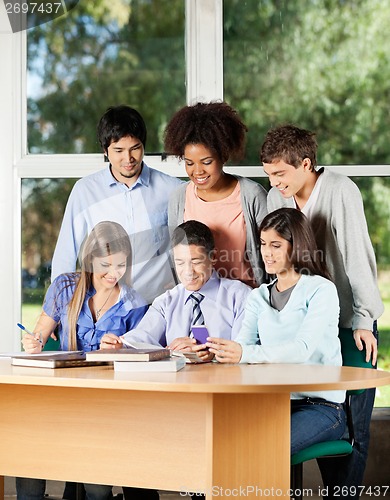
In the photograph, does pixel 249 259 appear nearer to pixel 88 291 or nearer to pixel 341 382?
pixel 88 291

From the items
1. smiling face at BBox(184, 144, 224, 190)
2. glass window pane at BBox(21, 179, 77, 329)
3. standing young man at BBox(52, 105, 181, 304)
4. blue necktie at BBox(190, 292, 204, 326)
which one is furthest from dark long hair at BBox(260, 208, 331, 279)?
glass window pane at BBox(21, 179, 77, 329)


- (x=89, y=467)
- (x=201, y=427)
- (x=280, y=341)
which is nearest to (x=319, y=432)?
(x=280, y=341)

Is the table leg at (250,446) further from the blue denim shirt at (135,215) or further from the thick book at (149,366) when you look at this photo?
the blue denim shirt at (135,215)

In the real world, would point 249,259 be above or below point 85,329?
above

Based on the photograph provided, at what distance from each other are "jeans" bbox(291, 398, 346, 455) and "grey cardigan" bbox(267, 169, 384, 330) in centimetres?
67

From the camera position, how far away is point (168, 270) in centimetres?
394

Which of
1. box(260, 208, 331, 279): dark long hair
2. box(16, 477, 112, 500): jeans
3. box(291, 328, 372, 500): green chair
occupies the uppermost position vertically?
box(260, 208, 331, 279): dark long hair

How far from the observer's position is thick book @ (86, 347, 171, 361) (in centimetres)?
261

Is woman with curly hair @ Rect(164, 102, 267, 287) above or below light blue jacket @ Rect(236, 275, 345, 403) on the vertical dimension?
above

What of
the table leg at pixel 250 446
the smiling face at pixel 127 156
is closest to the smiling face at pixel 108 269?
the smiling face at pixel 127 156

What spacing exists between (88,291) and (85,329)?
0.16 m

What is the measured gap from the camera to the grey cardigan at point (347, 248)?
3.54 m

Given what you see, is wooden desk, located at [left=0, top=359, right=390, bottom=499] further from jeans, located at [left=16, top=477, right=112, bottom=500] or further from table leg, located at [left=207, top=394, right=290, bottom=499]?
jeans, located at [left=16, top=477, right=112, bottom=500]

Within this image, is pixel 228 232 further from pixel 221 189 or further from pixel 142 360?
pixel 142 360
